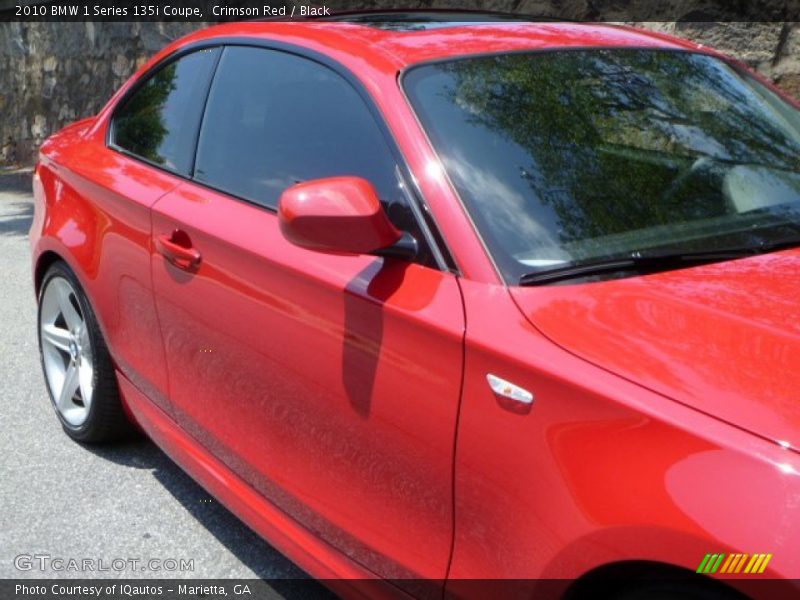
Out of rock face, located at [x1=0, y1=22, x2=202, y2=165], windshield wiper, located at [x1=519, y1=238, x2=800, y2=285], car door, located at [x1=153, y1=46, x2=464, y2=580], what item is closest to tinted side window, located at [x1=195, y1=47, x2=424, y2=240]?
car door, located at [x1=153, y1=46, x2=464, y2=580]

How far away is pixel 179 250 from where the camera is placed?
9.77 ft

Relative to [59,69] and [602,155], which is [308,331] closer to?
[602,155]

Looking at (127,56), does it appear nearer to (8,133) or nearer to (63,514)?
(8,133)

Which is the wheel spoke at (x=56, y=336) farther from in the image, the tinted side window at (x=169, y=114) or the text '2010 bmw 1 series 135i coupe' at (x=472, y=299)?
the tinted side window at (x=169, y=114)

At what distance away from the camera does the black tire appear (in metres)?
3.69

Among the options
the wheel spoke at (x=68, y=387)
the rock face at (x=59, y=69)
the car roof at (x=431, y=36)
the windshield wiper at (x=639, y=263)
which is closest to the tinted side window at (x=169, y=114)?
the car roof at (x=431, y=36)

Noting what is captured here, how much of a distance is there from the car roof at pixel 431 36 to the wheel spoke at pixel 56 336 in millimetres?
1460

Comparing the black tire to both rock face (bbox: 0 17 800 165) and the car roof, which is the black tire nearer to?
the car roof

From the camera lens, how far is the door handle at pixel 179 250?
Answer: 2922 mm

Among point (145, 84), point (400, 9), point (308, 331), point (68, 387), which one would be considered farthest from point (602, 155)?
point (68, 387)

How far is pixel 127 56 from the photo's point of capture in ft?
37.7

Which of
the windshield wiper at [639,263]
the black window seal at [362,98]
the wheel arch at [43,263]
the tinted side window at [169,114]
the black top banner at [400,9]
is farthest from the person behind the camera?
the black top banner at [400,9]

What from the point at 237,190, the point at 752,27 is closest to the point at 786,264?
the point at 237,190

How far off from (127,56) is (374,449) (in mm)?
10191
